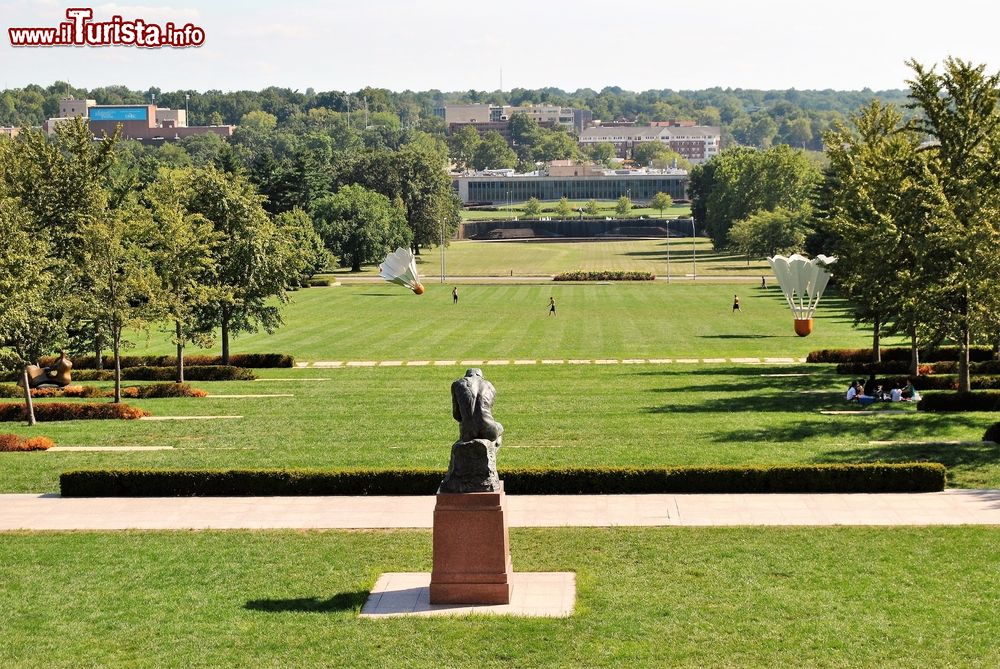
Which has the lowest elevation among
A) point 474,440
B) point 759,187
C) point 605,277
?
point 605,277

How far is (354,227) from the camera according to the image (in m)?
132

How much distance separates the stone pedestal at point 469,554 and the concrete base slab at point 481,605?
8.1 inches

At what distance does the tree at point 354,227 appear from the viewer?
13100cm

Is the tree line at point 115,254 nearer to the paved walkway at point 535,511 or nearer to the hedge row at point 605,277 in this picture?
the paved walkway at point 535,511

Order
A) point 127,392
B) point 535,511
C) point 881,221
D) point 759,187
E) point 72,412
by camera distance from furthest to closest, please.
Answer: point 759,187 < point 127,392 < point 881,221 < point 72,412 < point 535,511

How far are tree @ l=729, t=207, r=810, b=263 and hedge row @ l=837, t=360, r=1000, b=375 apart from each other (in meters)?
78.3

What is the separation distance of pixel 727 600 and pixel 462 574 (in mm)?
4186

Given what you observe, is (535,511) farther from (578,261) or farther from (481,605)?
(578,261)

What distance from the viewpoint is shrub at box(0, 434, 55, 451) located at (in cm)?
3491

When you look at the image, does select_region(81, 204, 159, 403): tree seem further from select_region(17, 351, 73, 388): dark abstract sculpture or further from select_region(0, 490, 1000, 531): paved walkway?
select_region(0, 490, 1000, 531): paved walkway

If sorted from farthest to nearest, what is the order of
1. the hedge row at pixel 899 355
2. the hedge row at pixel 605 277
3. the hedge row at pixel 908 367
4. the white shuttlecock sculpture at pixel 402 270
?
the hedge row at pixel 605 277, the white shuttlecock sculpture at pixel 402 270, the hedge row at pixel 899 355, the hedge row at pixel 908 367

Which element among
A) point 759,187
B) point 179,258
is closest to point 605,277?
point 759,187

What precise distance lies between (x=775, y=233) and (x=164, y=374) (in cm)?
8829

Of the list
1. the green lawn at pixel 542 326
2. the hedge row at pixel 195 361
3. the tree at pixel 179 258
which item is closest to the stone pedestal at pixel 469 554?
the tree at pixel 179 258
